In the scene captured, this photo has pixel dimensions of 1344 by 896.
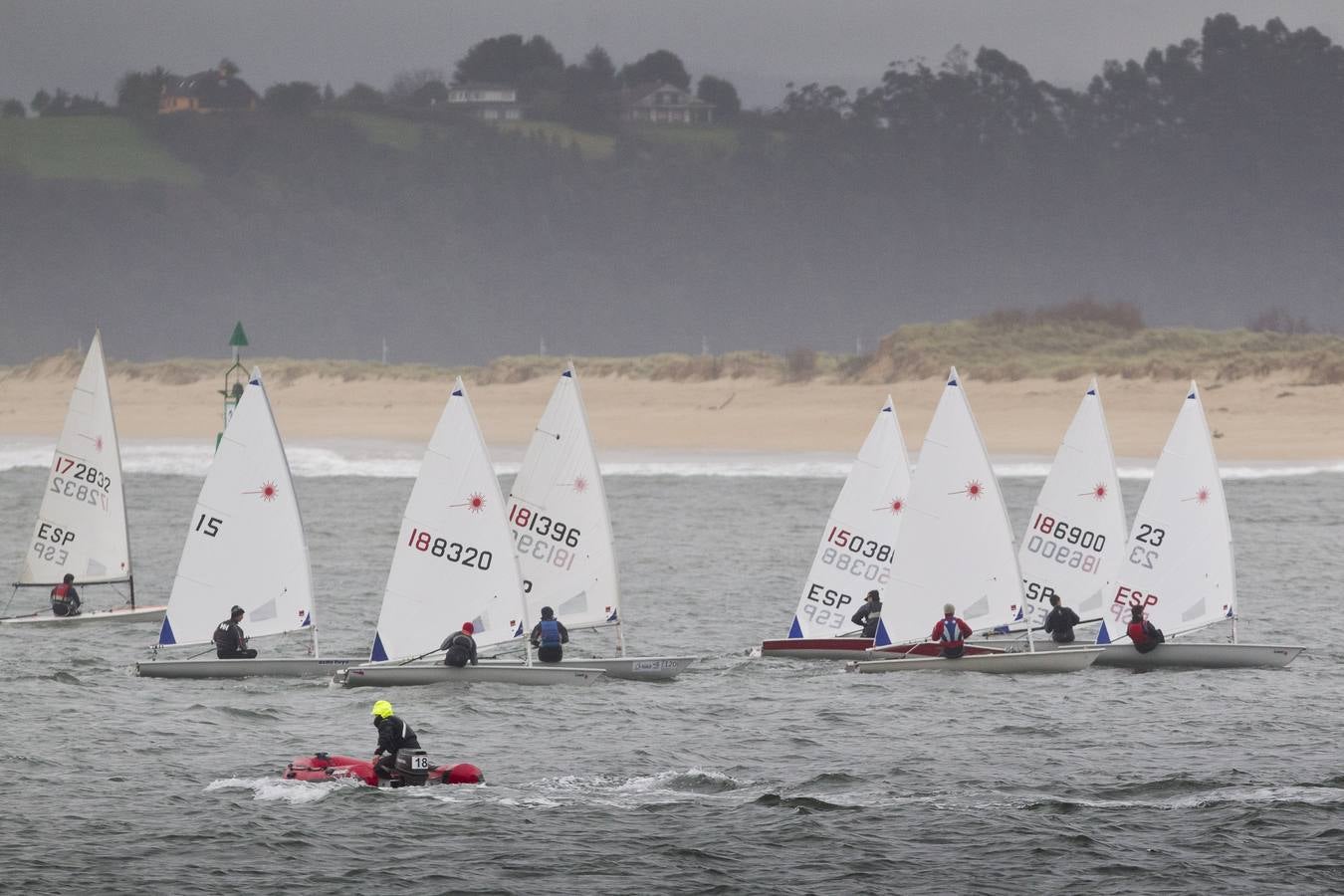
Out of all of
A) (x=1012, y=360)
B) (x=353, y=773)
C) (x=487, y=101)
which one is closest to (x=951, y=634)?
(x=353, y=773)

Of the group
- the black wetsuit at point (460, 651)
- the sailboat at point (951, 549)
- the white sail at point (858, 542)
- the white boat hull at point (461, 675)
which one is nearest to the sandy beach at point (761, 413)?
the white sail at point (858, 542)

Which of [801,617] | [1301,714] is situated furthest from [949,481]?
[1301,714]

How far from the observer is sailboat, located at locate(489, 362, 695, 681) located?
99.7ft

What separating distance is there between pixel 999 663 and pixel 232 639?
1241 cm

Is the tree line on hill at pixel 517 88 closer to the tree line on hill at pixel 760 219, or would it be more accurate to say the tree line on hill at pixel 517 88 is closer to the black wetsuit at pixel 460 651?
the tree line on hill at pixel 760 219

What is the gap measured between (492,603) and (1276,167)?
13287 cm

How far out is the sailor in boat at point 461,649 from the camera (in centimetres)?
2819

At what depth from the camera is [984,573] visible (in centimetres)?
3114

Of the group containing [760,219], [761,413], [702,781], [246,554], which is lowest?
[702,781]

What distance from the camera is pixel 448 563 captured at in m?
29.2

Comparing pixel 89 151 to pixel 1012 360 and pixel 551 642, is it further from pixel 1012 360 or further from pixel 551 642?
pixel 551 642

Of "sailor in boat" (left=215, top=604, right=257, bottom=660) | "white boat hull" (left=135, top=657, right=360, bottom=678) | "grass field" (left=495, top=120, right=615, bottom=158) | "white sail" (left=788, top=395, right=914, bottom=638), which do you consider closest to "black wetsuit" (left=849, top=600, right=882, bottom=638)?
"white sail" (left=788, top=395, right=914, bottom=638)

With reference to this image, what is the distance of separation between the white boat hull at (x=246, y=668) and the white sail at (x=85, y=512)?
306 inches

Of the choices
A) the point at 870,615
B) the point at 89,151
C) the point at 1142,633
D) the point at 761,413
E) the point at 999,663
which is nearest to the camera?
the point at 999,663
